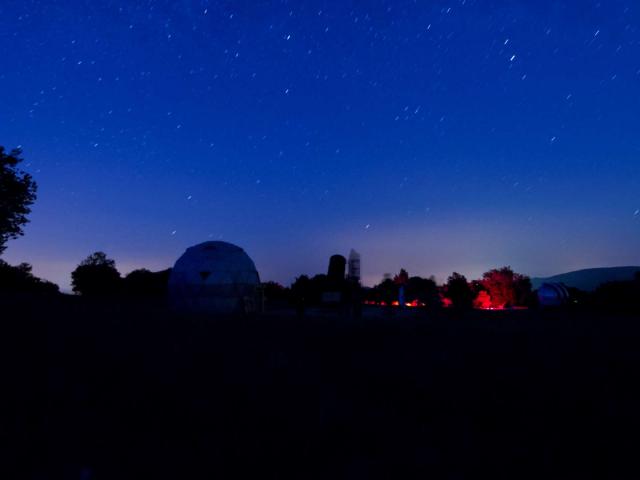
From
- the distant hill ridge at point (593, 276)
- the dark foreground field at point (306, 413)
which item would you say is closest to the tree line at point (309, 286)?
the dark foreground field at point (306, 413)

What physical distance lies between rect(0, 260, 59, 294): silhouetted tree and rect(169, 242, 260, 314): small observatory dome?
474 inches

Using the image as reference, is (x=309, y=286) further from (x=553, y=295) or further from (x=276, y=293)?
(x=553, y=295)

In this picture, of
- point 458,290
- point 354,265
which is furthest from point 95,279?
point 458,290

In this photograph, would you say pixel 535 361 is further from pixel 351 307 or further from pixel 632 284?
pixel 632 284

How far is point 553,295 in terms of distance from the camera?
129 ft

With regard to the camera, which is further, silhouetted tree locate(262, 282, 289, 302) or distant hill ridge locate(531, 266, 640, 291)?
distant hill ridge locate(531, 266, 640, 291)

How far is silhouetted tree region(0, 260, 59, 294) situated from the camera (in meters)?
36.6

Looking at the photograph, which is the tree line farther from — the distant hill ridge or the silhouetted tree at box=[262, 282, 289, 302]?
the distant hill ridge

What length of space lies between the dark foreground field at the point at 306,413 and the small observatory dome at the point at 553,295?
1338 inches

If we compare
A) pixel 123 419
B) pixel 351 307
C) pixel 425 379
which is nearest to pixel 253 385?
pixel 123 419

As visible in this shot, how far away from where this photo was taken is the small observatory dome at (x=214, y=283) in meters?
30.5

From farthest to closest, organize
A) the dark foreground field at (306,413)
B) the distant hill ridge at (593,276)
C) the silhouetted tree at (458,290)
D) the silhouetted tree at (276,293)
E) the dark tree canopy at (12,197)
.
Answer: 1. the distant hill ridge at (593,276)
2. the silhouetted tree at (276,293)
3. the silhouetted tree at (458,290)
4. the dark tree canopy at (12,197)
5. the dark foreground field at (306,413)

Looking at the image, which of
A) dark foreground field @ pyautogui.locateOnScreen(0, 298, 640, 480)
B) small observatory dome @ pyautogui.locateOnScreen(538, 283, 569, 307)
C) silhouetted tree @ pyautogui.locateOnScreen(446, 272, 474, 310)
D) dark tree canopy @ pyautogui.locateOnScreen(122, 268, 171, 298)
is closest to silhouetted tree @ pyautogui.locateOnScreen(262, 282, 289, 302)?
dark tree canopy @ pyautogui.locateOnScreen(122, 268, 171, 298)

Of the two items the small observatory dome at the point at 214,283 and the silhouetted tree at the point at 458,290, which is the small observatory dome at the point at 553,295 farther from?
the small observatory dome at the point at 214,283
